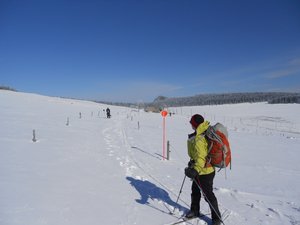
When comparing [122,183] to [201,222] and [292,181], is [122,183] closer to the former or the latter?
[201,222]

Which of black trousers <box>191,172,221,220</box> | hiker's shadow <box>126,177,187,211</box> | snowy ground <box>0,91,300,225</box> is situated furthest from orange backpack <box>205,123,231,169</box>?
hiker's shadow <box>126,177,187,211</box>

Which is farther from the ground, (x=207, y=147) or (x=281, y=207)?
(x=207, y=147)

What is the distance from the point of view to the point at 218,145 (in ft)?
13.9

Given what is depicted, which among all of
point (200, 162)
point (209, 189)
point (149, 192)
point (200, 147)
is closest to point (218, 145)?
point (200, 147)

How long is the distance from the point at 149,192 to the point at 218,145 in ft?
10.8

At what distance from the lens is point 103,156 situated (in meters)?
11.0

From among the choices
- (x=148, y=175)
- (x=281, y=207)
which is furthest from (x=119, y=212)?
(x=281, y=207)

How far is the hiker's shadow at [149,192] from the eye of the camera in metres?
6.06

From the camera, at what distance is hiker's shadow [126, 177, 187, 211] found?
606 cm

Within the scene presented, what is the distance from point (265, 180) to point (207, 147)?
6.40m

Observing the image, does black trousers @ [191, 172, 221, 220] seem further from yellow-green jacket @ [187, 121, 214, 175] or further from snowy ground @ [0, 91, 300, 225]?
snowy ground @ [0, 91, 300, 225]

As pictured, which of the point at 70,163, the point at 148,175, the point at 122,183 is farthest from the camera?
the point at 70,163

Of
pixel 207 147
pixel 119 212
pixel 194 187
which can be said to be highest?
pixel 207 147

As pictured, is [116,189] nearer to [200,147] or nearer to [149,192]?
[149,192]
